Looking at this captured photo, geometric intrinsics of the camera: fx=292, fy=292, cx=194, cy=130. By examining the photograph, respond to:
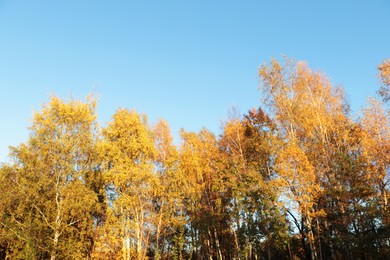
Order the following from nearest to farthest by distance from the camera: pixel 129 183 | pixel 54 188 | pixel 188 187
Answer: pixel 129 183
pixel 54 188
pixel 188 187

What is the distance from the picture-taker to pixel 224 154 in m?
23.5

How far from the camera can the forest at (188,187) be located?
15953 millimetres

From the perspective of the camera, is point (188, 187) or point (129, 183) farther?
point (188, 187)

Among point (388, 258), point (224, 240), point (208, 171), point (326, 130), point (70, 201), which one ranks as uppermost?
point (326, 130)

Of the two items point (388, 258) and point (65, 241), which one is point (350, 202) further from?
point (65, 241)

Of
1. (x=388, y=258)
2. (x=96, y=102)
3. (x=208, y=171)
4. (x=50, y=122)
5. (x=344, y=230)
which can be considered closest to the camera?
(x=388, y=258)

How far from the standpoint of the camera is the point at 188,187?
67.9 ft

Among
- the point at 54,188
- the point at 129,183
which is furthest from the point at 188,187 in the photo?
the point at 54,188

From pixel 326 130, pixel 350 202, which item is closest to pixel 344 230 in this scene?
pixel 350 202

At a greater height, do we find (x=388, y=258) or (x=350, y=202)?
(x=350, y=202)

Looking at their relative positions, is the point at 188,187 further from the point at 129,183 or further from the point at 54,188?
the point at 54,188

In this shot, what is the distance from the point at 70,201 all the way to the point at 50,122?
5.46 m

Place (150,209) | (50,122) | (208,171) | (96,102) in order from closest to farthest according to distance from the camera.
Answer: (150,209)
(50,122)
(96,102)
(208,171)

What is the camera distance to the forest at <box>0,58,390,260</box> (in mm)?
15953
